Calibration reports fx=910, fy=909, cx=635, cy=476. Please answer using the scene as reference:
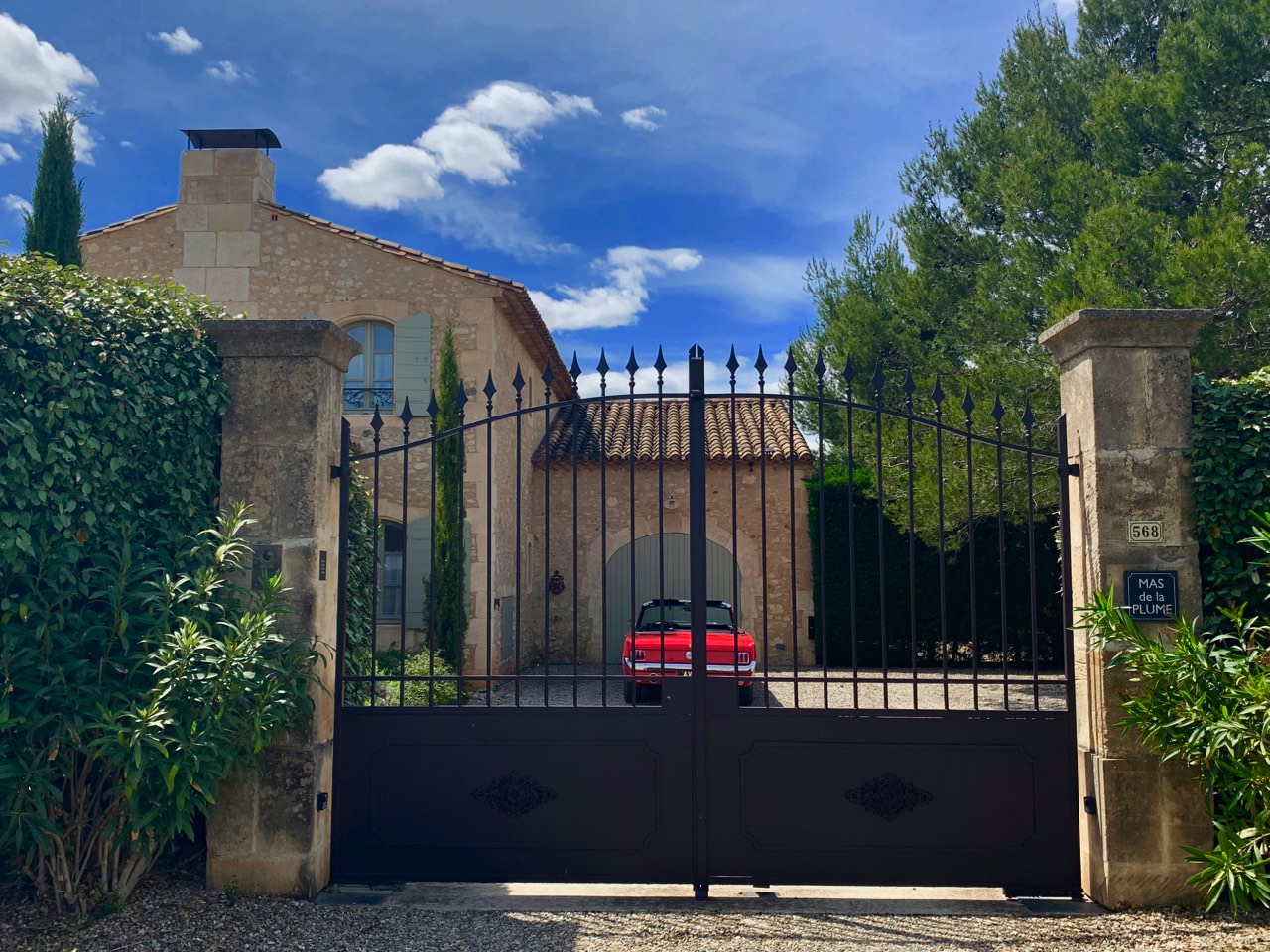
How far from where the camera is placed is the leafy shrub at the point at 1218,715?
3.69 meters

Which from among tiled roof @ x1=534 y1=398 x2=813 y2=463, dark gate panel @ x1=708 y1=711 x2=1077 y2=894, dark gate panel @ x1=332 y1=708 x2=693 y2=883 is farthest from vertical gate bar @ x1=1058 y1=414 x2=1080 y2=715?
tiled roof @ x1=534 y1=398 x2=813 y2=463

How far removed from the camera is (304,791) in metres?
4.32

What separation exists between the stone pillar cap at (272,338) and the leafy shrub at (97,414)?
9 centimetres

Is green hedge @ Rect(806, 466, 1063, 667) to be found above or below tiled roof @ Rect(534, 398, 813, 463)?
below

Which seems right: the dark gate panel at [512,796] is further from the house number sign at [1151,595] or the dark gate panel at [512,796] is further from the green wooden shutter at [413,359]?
the green wooden shutter at [413,359]

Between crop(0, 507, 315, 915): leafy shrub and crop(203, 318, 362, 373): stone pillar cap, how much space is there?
87cm

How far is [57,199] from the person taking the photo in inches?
348

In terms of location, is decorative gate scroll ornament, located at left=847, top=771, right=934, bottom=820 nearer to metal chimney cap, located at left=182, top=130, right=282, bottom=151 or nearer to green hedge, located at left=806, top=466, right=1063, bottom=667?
green hedge, located at left=806, top=466, right=1063, bottom=667

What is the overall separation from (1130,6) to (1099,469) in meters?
10.6

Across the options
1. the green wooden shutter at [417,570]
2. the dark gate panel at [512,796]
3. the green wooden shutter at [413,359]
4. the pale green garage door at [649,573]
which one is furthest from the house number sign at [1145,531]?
the pale green garage door at [649,573]

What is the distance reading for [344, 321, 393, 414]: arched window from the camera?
39.9 feet

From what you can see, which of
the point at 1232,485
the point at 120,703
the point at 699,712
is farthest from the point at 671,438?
the point at 120,703

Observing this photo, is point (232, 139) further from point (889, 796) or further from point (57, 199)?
point (889, 796)

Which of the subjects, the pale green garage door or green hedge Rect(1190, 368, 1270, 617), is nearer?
green hedge Rect(1190, 368, 1270, 617)
